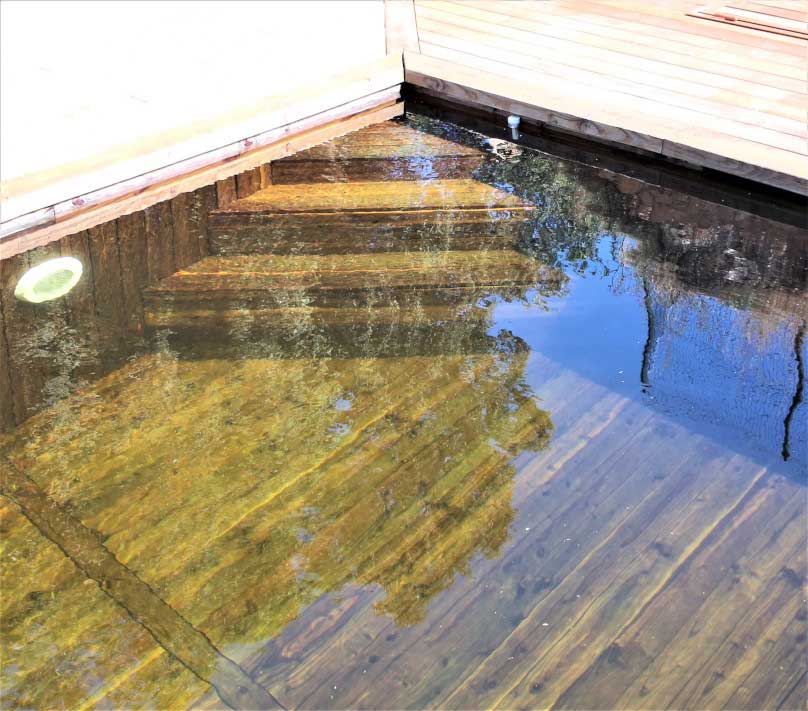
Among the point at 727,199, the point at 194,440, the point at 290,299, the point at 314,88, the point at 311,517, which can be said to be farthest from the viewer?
the point at 314,88

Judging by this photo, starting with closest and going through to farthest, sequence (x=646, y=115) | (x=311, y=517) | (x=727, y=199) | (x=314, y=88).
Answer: (x=311, y=517), (x=727, y=199), (x=646, y=115), (x=314, y=88)

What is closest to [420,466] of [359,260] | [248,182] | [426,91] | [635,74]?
[359,260]

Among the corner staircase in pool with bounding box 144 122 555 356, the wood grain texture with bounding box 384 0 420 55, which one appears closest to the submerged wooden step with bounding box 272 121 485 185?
the corner staircase in pool with bounding box 144 122 555 356

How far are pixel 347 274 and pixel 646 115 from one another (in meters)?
1.48

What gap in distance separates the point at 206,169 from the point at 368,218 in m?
0.73

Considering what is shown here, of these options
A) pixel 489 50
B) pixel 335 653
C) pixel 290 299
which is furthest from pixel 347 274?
pixel 489 50

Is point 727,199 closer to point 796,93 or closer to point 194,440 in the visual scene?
point 796,93

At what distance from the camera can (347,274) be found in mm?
3068

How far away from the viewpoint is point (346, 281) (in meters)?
3.04

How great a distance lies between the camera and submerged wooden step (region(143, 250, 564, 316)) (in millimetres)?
2930

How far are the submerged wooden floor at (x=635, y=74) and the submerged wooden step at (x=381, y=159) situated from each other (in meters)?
0.33

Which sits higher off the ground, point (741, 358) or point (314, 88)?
point (314, 88)

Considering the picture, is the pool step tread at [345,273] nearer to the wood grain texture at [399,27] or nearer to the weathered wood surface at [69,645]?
the weathered wood surface at [69,645]

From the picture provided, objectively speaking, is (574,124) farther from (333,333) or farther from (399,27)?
(333,333)
